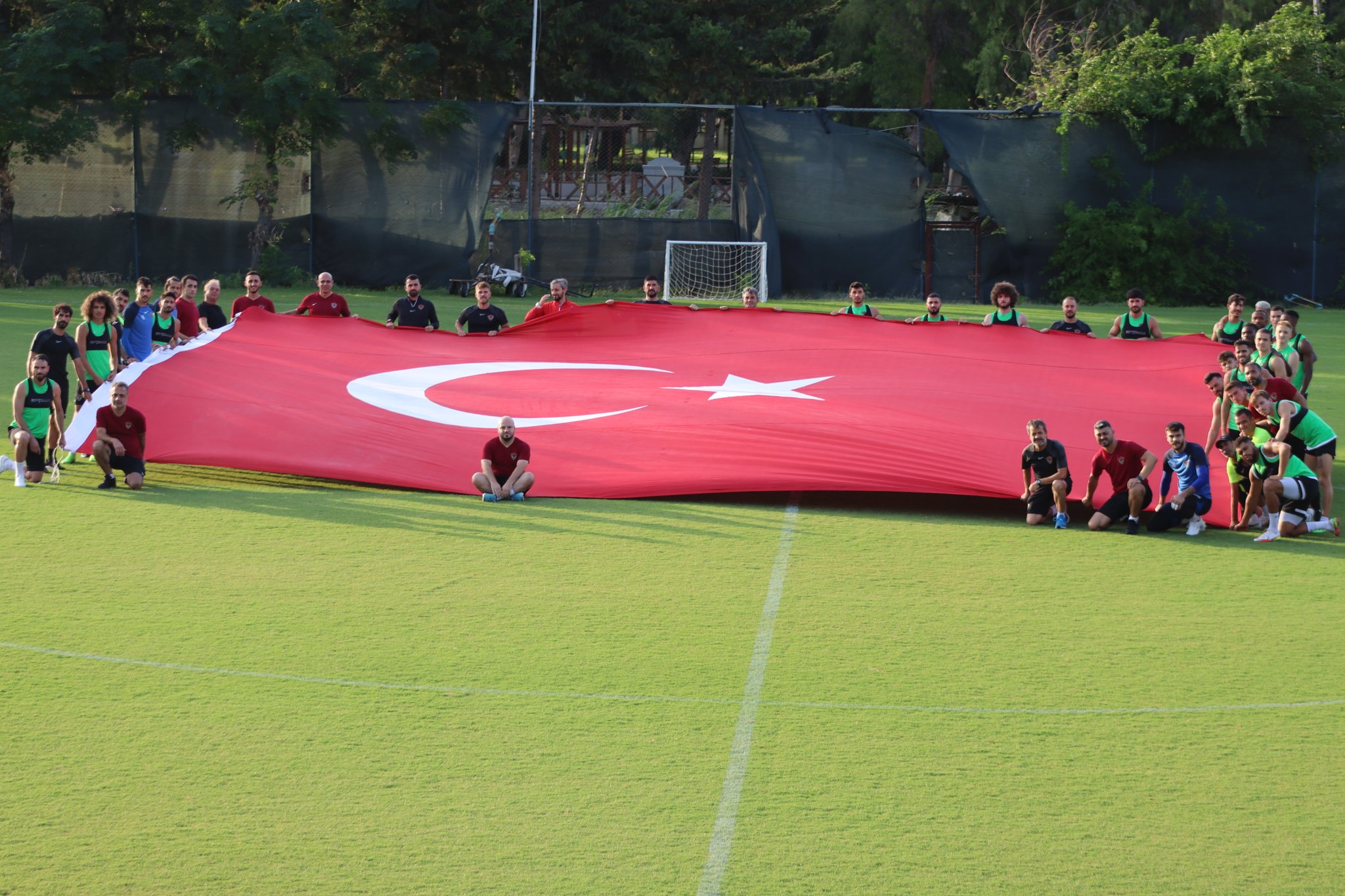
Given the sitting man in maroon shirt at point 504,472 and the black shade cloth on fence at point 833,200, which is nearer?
the sitting man in maroon shirt at point 504,472

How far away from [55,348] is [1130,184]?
2102cm

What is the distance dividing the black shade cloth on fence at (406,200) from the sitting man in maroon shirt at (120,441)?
50.2 feet

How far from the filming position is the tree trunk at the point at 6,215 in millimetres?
25844

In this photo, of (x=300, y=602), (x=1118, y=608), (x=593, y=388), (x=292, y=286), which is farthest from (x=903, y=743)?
(x=292, y=286)

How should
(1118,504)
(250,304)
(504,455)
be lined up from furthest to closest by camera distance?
1. (250,304)
2. (504,455)
3. (1118,504)

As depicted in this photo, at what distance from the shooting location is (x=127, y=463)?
1077 centimetres

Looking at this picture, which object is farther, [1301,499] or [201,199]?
[201,199]

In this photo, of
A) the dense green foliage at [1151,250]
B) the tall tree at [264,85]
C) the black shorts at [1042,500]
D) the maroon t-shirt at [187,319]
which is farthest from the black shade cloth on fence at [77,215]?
the black shorts at [1042,500]

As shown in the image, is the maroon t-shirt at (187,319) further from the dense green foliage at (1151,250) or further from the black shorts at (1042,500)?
the dense green foliage at (1151,250)

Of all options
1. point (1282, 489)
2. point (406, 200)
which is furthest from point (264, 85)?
point (1282, 489)

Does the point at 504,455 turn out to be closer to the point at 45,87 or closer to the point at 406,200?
the point at 406,200

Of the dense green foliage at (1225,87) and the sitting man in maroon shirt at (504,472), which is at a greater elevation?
the dense green foliage at (1225,87)

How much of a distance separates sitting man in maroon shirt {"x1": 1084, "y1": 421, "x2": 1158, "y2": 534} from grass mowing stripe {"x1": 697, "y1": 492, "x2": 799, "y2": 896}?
7.63 ft

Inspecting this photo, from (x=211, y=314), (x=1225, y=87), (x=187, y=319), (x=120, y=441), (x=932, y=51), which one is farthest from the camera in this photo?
(x=932, y=51)
